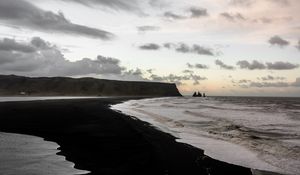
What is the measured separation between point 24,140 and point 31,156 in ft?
15.7

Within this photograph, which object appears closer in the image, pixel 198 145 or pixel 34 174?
pixel 34 174

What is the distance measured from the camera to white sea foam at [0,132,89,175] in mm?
11788

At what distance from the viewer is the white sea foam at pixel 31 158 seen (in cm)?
1179

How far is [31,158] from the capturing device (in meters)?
13.9

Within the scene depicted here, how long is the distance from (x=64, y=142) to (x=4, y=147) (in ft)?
9.70

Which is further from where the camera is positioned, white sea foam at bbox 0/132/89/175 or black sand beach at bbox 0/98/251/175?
black sand beach at bbox 0/98/251/175

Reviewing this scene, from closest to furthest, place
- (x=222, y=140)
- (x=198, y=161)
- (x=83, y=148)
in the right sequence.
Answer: (x=198, y=161)
(x=83, y=148)
(x=222, y=140)

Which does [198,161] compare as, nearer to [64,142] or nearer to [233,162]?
[233,162]

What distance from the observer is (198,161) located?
14164mm

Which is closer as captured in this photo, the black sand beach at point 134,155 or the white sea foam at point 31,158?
the white sea foam at point 31,158

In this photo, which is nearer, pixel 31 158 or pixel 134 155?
pixel 31 158

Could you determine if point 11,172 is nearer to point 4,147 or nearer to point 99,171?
point 99,171

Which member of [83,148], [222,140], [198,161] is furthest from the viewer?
[222,140]

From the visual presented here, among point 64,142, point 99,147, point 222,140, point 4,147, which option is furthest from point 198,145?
point 4,147
